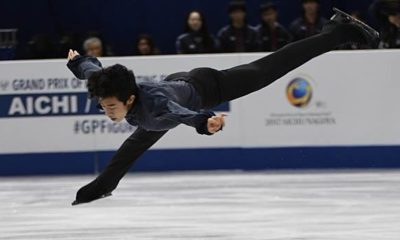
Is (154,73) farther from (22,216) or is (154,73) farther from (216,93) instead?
(216,93)

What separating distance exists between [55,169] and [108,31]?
332cm

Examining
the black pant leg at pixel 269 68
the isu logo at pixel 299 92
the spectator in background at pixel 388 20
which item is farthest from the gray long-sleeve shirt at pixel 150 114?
the spectator in background at pixel 388 20

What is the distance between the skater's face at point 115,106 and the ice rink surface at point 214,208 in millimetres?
1374

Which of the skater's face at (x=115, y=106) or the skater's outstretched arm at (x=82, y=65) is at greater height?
the skater's outstretched arm at (x=82, y=65)

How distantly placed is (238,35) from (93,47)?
5.26 ft

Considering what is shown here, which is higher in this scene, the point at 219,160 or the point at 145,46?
the point at 145,46

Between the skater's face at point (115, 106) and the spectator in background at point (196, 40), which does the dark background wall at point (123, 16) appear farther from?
the skater's face at point (115, 106)

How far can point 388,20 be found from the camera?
38.2ft

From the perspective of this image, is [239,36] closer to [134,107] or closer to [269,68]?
[269,68]

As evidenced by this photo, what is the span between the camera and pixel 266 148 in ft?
35.9

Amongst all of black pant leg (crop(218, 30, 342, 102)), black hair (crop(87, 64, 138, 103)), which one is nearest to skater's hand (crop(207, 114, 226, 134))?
black hair (crop(87, 64, 138, 103))

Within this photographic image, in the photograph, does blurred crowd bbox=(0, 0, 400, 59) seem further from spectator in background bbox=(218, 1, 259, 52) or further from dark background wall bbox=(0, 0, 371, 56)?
dark background wall bbox=(0, 0, 371, 56)

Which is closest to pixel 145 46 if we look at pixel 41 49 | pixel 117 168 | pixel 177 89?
pixel 41 49

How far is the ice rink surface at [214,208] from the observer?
7473 millimetres
